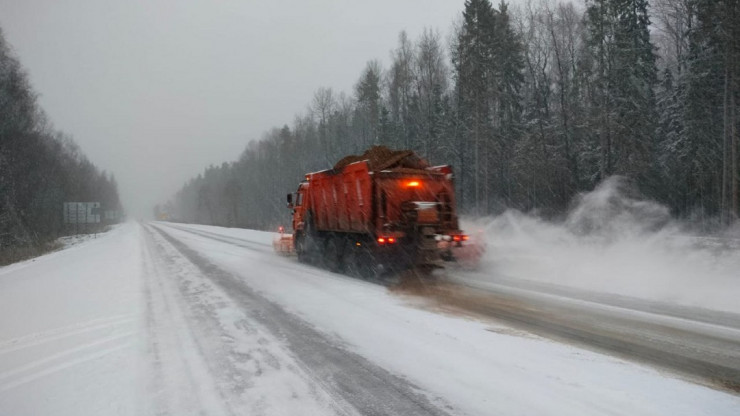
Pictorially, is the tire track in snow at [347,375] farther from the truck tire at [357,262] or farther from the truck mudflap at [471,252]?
the truck mudflap at [471,252]

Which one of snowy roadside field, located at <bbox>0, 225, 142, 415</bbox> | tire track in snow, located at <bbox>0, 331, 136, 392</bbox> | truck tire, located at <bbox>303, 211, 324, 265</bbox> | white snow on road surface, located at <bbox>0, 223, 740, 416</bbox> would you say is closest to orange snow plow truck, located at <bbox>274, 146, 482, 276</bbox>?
truck tire, located at <bbox>303, 211, 324, 265</bbox>

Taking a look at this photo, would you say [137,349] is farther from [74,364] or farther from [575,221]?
[575,221]

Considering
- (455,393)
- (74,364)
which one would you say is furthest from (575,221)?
(74,364)

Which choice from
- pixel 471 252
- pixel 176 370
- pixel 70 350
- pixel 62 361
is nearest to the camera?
pixel 176 370

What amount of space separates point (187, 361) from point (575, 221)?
58.0ft

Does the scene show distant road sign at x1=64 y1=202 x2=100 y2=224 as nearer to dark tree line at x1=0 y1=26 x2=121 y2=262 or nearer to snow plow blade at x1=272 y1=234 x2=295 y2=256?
dark tree line at x1=0 y1=26 x2=121 y2=262

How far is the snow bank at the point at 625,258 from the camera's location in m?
9.73

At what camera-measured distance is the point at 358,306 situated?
8555mm

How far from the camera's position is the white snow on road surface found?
4.23 m

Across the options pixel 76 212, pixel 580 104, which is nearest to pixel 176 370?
pixel 580 104

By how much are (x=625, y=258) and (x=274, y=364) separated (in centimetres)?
1082

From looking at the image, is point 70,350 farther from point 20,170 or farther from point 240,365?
point 20,170

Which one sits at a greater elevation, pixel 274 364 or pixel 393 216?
pixel 393 216

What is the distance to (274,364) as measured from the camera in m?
5.38
